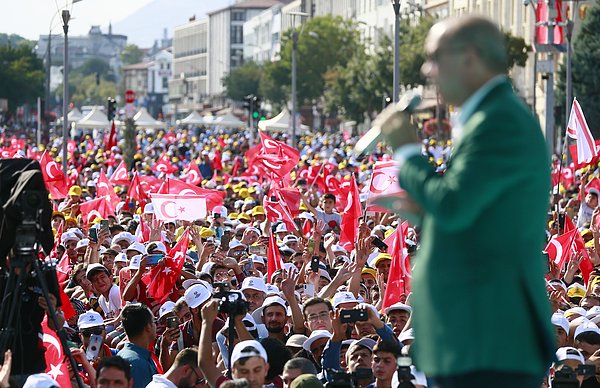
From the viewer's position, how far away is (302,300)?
12.3m

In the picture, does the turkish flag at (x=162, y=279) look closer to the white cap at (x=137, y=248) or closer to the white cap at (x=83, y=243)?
the white cap at (x=137, y=248)

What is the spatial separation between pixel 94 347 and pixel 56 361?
4.72ft

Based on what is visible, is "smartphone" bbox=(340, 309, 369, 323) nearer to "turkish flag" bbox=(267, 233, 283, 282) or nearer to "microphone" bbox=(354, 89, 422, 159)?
"microphone" bbox=(354, 89, 422, 159)

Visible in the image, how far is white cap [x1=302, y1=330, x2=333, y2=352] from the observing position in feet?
32.7

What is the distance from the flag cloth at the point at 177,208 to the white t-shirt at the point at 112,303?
458cm

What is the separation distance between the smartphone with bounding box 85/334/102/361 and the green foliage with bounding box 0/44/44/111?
93.6 meters

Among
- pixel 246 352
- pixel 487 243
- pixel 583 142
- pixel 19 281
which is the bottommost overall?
pixel 246 352

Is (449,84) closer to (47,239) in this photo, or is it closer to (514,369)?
(514,369)

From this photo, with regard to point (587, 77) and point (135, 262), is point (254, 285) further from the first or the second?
point (587, 77)

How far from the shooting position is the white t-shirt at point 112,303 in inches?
499

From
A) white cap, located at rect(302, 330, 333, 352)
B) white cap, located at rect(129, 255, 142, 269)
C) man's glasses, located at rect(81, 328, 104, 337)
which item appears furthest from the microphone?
white cap, located at rect(129, 255, 142, 269)

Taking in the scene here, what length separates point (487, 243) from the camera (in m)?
4.30

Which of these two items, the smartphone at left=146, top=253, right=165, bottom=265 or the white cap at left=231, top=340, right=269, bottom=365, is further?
the smartphone at left=146, top=253, right=165, bottom=265

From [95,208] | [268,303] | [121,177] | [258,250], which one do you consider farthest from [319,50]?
[268,303]
